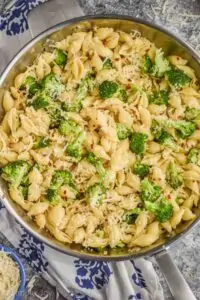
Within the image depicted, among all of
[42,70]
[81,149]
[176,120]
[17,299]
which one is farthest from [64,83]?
[17,299]

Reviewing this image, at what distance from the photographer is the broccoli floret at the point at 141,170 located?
2.17 m

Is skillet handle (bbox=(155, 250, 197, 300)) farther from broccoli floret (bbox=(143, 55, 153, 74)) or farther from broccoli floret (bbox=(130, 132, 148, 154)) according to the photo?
broccoli floret (bbox=(143, 55, 153, 74))

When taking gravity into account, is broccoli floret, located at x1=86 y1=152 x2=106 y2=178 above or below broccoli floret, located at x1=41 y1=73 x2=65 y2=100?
below

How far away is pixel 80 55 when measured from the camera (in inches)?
87.7

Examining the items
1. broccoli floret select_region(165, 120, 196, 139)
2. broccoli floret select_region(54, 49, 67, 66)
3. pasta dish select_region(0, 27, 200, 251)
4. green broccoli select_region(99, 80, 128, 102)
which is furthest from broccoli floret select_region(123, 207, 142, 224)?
broccoli floret select_region(54, 49, 67, 66)

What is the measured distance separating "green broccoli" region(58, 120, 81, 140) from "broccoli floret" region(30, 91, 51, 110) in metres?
0.10

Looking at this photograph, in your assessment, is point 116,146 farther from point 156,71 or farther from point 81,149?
point 156,71

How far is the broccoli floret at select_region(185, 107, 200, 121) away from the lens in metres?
2.18

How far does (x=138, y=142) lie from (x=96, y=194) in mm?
253

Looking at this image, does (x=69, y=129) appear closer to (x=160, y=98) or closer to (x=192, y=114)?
(x=160, y=98)

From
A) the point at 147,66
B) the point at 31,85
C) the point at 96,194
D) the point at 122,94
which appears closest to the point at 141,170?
the point at 96,194

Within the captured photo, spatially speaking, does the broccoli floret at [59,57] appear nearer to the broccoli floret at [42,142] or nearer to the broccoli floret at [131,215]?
the broccoli floret at [42,142]

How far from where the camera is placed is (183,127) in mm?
2150

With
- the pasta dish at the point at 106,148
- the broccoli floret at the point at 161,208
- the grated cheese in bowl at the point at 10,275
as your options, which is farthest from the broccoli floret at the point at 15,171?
the broccoli floret at the point at 161,208
